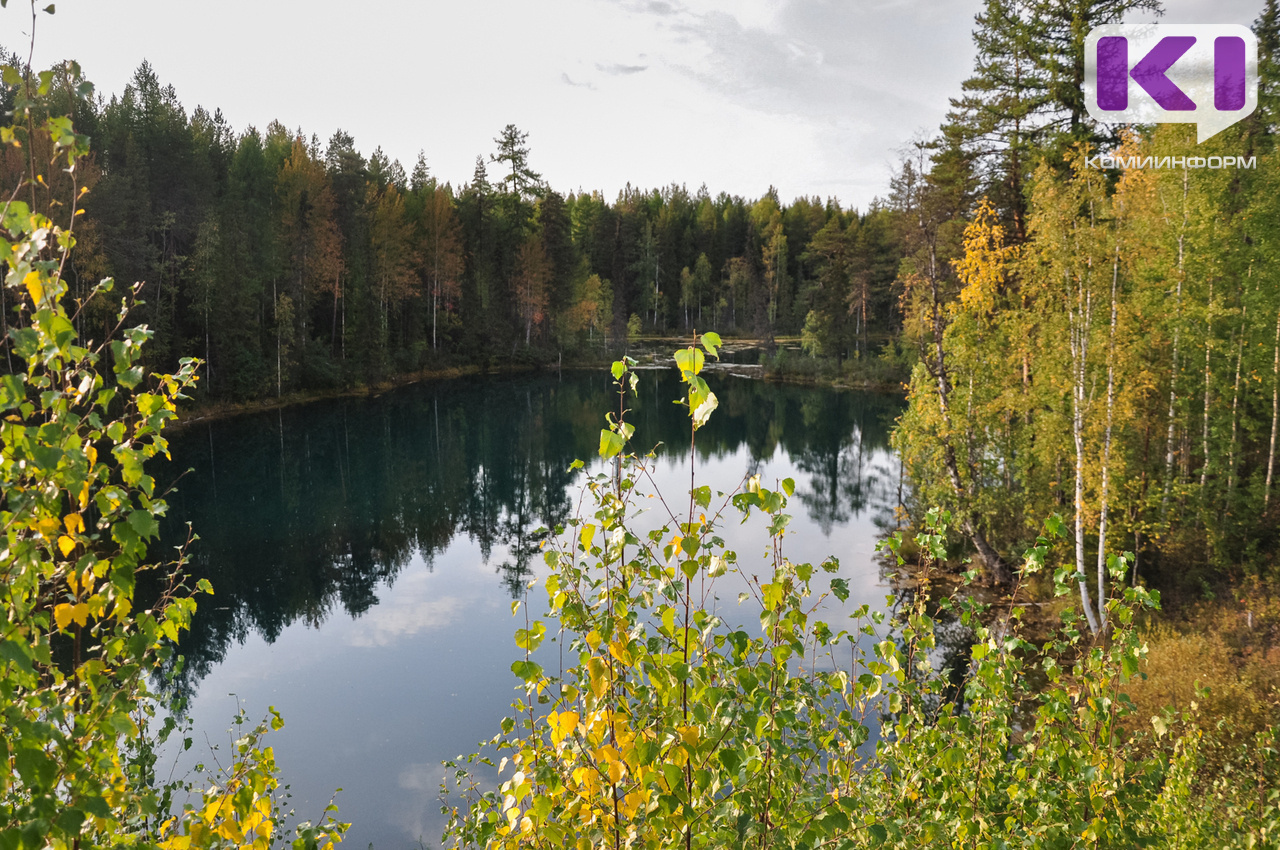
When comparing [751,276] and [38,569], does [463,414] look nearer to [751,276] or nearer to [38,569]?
[38,569]

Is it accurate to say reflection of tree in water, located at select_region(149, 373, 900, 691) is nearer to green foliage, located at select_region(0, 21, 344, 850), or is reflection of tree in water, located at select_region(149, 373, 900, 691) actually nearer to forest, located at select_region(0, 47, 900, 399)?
forest, located at select_region(0, 47, 900, 399)

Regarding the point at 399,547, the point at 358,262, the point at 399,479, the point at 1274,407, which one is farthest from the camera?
the point at 358,262

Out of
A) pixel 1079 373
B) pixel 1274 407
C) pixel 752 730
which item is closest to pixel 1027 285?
pixel 1079 373

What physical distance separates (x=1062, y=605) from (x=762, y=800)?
1378 centimetres

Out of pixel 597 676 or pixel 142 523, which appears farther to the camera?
pixel 597 676

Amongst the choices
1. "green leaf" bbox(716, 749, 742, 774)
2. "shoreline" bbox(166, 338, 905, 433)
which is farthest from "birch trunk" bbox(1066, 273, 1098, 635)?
"shoreline" bbox(166, 338, 905, 433)

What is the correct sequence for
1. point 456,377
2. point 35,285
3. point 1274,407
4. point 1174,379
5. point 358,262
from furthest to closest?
point 456,377, point 358,262, point 1174,379, point 1274,407, point 35,285

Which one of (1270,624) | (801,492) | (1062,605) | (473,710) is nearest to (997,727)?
(473,710)

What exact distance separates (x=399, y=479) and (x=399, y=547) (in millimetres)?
8231

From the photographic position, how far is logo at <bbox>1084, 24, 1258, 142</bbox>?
16.3 meters

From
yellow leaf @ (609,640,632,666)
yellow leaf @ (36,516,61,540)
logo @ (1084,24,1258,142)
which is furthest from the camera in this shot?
logo @ (1084,24,1258,142)

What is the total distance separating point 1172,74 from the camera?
18.5m

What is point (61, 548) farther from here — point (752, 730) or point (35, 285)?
point (752, 730)

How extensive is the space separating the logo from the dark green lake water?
12373mm
